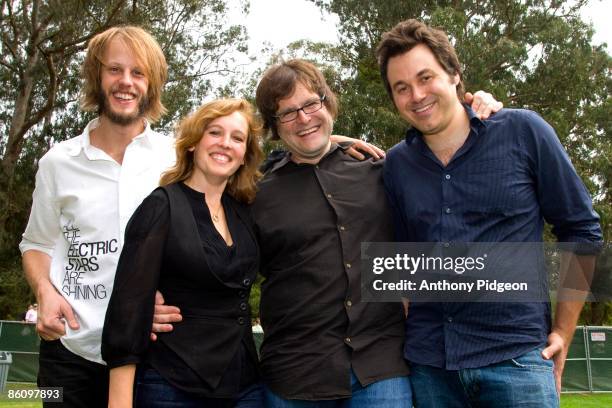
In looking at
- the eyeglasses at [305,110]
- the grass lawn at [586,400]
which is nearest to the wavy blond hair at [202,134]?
the eyeglasses at [305,110]

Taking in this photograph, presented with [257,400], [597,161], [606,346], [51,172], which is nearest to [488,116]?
[257,400]

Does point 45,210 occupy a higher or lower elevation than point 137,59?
lower

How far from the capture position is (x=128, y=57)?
3492 millimetres

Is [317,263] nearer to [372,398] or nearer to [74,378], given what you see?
[372,398]

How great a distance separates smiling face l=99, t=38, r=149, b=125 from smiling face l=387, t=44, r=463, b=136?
4.48ft

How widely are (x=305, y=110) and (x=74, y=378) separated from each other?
5.57 feet

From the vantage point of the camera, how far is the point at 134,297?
8.98ft

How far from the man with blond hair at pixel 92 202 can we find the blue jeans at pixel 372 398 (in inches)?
37.7

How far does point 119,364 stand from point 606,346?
55.6ft

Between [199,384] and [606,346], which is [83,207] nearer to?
[199,384]

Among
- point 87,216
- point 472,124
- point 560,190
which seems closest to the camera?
point 560,190

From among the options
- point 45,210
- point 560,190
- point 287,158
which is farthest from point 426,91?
point 45,210

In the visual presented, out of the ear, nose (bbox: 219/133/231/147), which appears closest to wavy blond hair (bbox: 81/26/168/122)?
nose (bbox: 219/133/231/147)

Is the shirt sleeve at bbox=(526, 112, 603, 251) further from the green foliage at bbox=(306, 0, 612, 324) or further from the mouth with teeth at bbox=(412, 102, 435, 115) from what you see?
the green foliage at bbox=(306, 0, 612, 324)
